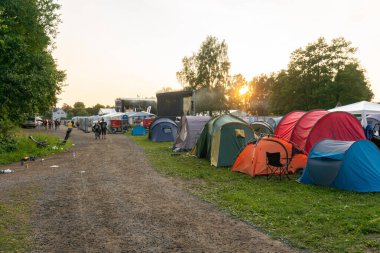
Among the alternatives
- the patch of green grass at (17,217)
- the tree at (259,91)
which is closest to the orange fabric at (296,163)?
the patch of green grass at (17,217)

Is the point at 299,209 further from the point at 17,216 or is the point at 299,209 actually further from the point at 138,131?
the point at 138,131

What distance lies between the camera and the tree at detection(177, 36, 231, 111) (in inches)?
2606

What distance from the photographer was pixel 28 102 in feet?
67.5

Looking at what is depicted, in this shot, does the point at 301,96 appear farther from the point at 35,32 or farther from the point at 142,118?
the point at 35,32

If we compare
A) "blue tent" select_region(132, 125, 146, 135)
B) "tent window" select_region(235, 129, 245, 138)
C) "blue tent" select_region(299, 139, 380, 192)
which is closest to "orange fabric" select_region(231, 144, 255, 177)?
A: "tent window" select_region(235, 129, 245, 138)

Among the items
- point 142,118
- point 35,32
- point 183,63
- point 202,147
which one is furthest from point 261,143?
point 183,63

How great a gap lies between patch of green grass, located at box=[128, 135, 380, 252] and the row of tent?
20.7 inches

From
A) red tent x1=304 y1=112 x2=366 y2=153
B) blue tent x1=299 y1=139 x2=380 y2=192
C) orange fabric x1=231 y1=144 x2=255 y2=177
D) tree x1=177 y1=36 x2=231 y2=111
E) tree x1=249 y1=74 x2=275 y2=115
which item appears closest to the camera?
blue tent x1=299 y1=139 x2=380 y2=192

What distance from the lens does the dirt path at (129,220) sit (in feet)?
19.6

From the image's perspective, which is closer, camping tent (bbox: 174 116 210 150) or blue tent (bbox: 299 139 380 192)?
blue tent (bbox: 299 139 380 192)

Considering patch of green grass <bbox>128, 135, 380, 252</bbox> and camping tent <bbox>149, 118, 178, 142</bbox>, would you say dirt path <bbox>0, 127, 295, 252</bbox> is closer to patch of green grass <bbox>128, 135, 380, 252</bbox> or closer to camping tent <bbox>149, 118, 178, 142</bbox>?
patch of green grass <bbox>128, 135, 380, 252</bbox>

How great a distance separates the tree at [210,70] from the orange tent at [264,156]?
5400 cm

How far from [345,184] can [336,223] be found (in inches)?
130

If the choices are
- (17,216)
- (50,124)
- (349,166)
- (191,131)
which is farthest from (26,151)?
(50,124)
